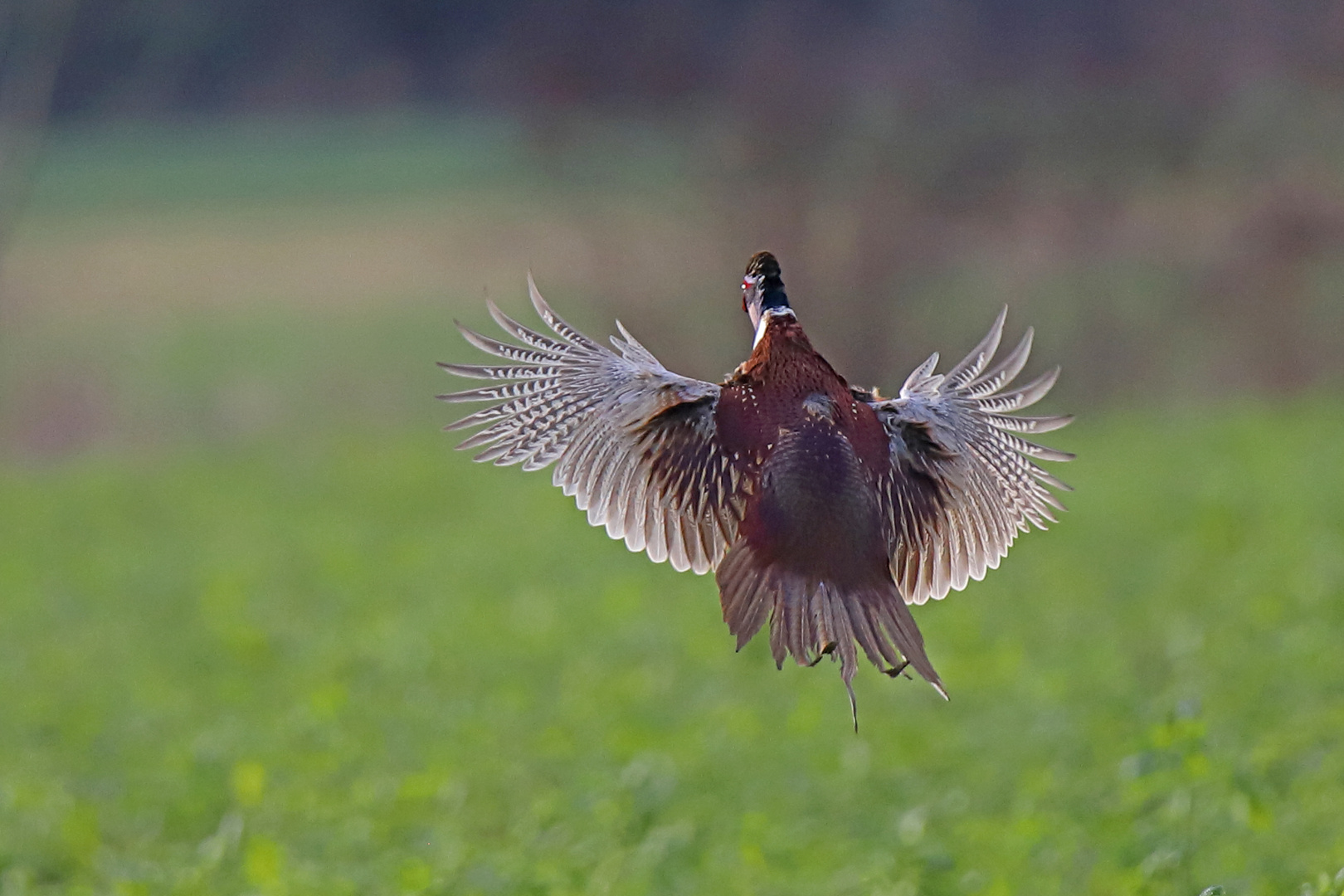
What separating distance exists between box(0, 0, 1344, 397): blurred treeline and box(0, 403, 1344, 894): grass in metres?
5.15

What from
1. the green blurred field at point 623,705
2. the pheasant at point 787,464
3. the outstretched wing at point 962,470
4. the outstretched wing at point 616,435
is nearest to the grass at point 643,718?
the green blurred field at point 623,705

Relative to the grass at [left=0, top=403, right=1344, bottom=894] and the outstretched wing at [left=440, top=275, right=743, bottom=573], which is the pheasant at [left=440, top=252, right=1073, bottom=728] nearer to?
the outstretched wing at [left=440, top=275, right=743, bottom=573]

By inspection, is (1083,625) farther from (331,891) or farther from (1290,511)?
(331,891)

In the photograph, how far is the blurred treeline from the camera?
2094 centimetres

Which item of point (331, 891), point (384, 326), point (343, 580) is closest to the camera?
point (331, 891)

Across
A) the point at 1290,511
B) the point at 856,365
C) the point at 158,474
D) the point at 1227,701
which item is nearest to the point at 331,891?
the point at 1227,701

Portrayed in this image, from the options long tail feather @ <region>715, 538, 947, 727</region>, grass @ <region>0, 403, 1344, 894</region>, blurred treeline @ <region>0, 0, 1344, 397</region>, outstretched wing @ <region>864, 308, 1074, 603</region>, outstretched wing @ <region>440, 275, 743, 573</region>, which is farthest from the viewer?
blurred treeline @ <region>0, 0, 1344, 397</region>

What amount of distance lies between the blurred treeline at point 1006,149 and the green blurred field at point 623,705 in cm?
314

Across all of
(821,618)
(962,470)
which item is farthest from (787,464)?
(962,470)

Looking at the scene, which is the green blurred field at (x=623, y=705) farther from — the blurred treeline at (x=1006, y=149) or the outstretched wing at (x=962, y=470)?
the blurred treeline at (x=1006, y=149)

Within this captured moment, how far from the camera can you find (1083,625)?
1120cm

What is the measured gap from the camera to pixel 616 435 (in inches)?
176

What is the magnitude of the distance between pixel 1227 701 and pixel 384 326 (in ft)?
79.8

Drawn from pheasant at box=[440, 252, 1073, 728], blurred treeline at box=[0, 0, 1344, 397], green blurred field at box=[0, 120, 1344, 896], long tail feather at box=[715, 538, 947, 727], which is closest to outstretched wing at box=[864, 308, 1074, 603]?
pheasant at box=[440, 252, 1073, 728]
